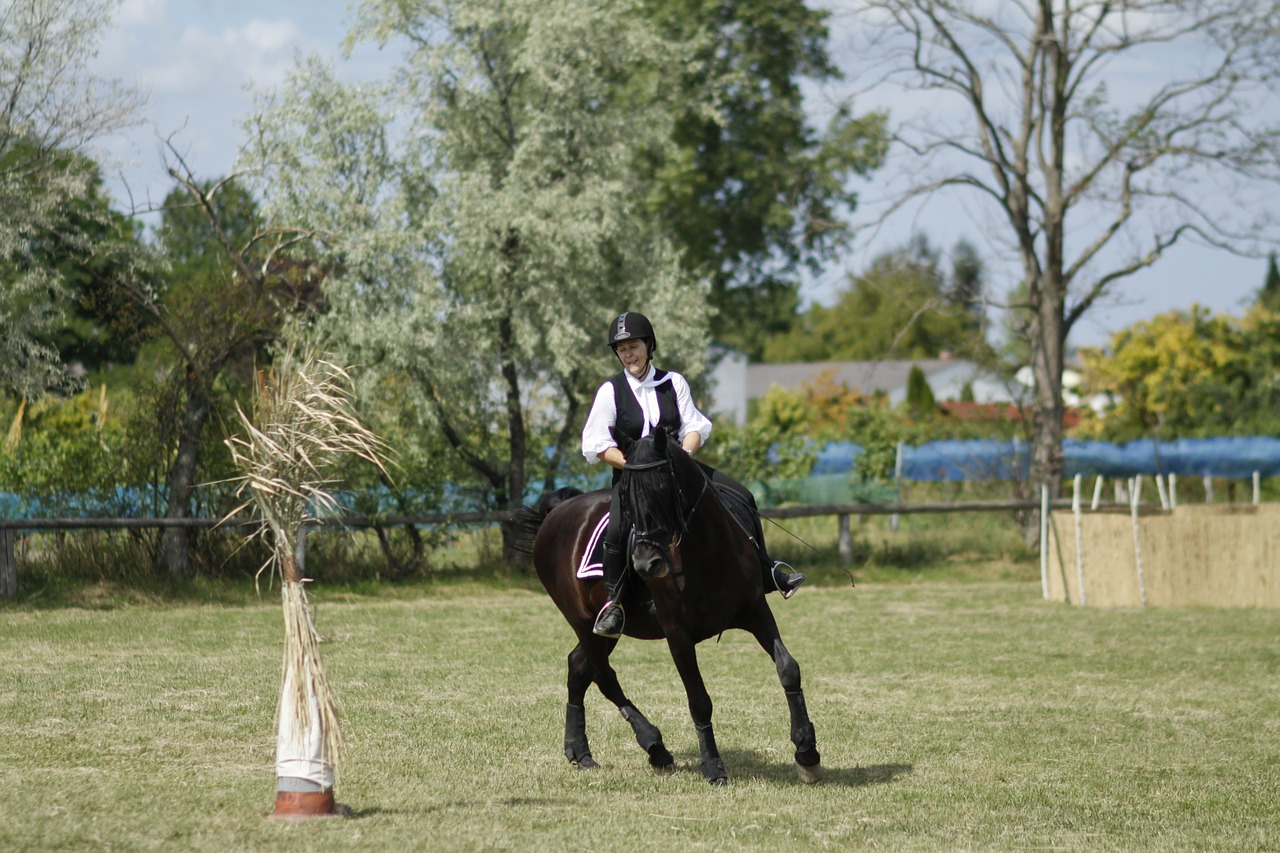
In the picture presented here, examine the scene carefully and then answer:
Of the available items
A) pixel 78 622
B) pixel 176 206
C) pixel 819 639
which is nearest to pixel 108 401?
pixel 176 206

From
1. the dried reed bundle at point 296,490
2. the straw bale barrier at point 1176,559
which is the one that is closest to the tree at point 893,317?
the straw bale barrier at point 1176,559

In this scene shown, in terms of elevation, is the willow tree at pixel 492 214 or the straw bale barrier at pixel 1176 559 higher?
the willow tree at pixel 492 214

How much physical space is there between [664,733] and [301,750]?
10.7 feet

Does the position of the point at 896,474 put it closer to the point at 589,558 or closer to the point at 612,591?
the point at 589,558

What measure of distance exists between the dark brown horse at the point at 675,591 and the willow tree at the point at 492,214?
9.70 m

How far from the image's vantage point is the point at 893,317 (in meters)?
84.1

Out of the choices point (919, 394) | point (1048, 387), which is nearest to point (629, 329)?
point (1048, 387)

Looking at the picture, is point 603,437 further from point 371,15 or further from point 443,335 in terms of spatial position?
point 371,15

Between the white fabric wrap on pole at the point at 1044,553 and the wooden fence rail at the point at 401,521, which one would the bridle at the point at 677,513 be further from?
the white fabric wrap on pole at the point at 1044,553

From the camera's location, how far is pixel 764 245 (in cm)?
3481

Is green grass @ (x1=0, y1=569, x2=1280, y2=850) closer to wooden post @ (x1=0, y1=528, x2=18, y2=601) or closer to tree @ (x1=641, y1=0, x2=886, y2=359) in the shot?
wooden post @ (x1=0, y1=528, x2=18, y2=601)

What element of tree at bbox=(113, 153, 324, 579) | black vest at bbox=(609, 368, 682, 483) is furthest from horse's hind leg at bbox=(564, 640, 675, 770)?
tree at bbox=(113, 153, 324, 579)

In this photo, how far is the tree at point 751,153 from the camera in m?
31.8

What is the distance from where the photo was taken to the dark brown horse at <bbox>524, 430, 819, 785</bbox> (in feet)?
22.6
